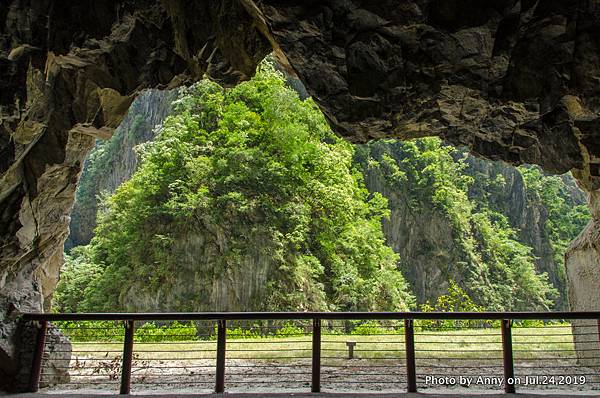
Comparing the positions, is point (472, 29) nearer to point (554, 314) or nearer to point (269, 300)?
point (554, 314)

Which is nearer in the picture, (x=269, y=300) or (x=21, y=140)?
(x=21, y=140)

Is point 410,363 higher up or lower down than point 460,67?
lower down

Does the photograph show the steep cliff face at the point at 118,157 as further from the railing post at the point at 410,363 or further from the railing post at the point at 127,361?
the railing post at the point at 410,363

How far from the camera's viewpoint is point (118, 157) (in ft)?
96.7

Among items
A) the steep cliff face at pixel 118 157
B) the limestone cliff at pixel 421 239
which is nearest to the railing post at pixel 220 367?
the steep cliff face at pixel 118 157

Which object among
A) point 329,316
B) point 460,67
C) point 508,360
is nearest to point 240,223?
point 329,316

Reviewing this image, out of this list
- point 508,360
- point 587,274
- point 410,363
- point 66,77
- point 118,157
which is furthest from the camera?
point 118,157

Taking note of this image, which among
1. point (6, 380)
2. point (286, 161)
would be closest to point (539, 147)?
point (6, 380)

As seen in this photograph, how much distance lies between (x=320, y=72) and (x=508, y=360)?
4.38 m

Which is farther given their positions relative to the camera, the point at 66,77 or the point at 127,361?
the point at 66,77

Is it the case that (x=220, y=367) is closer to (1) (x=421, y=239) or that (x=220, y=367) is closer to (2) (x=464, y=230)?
(1) (x=421, y=239)

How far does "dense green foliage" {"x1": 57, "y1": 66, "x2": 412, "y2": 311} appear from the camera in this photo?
51.1 ft

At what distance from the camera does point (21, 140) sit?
6.16 metres

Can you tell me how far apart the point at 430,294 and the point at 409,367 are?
2123cm
